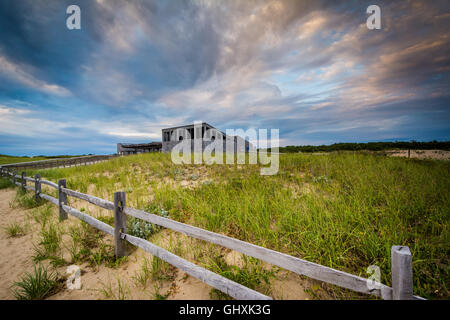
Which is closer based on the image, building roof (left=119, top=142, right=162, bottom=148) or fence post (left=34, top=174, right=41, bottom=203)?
fence post (left=34, top=174, right=41, bottom=203)

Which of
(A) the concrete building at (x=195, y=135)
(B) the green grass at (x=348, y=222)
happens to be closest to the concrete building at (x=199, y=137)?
(A) the concrete building at (x=195, y=135)

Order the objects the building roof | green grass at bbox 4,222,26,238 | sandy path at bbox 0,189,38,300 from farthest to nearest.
Answer: the building roof → green grass at bbox 4,222,26,238 → sandy path at bbox 0,189,38,300

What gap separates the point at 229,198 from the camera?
5.29 metres

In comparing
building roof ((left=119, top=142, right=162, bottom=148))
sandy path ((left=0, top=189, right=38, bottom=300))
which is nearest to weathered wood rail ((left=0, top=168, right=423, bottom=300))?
sandy path ((left=0, top=189, right=38, bottom=300))

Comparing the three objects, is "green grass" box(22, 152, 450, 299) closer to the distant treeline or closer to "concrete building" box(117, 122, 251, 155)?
"concrete building" box(117, 122, 251, 155)

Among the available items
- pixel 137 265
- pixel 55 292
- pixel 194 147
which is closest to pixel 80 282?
pixel 55 292

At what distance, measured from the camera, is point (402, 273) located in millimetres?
1380

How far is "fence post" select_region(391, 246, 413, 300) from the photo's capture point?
53.5 inches

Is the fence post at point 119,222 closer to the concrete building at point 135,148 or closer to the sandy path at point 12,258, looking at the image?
the sandy path at point 12,258

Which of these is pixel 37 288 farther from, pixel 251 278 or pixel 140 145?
pixel 140 145

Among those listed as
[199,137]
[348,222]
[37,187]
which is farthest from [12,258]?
[199,137]

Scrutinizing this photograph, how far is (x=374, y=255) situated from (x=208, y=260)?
107 inches

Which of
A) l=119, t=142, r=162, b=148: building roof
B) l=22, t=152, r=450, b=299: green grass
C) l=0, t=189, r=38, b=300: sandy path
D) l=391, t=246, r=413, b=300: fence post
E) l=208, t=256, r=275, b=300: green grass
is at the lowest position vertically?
l=0, t=189, r=38, b=300: sandy path
